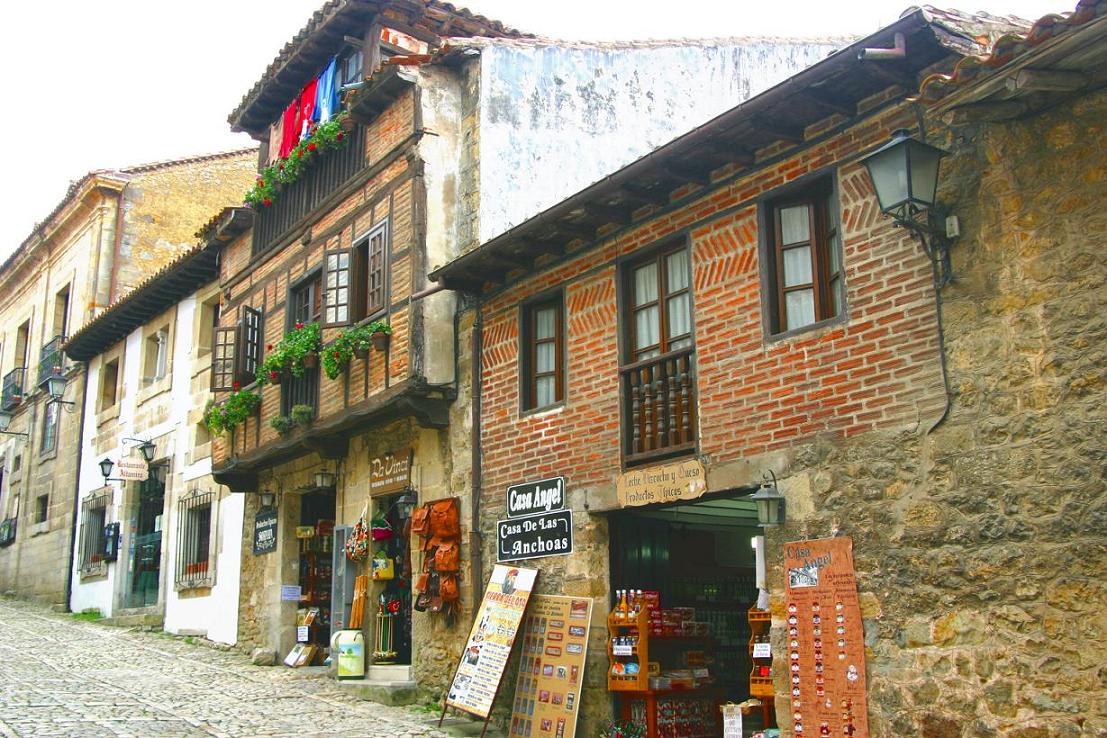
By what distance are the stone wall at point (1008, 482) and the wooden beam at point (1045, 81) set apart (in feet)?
0.70

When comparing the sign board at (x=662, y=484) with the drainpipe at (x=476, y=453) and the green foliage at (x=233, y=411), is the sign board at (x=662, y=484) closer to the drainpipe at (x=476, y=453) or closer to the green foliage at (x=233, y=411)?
the drainpipe at (x=476, y=453)

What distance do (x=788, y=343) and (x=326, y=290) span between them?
670 centimetres

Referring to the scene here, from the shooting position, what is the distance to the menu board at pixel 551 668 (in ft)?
30.7

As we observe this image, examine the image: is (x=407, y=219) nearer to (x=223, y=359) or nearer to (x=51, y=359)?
(x=223, y=359)

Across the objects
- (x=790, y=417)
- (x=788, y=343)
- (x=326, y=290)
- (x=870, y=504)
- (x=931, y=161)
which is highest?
(x=326, y=290)

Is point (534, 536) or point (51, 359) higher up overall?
point (51, 359)

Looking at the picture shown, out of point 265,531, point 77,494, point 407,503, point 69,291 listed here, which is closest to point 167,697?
point 407,503

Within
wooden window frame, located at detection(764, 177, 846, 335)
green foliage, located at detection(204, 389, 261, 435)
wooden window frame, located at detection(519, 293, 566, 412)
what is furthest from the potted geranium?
wooden window frame, located at detection(764, 177, 846, 335)

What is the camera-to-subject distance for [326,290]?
1304 centimetres

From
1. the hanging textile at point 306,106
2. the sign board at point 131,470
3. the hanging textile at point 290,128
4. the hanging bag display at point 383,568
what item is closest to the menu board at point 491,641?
the hanging bag display at point 383,568

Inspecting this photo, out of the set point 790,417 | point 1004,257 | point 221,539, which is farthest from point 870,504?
point 221,539

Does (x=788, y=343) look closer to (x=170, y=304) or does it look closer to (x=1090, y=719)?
(x=1090, y=719)

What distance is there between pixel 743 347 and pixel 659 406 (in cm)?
105

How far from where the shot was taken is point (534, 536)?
10.2 meters
